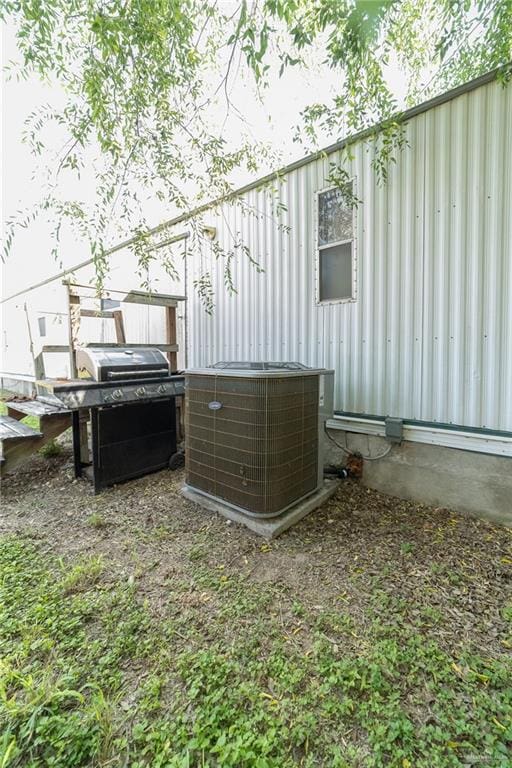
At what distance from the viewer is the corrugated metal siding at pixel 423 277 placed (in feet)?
7.86

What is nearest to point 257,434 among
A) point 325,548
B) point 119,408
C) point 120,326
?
point 325,548

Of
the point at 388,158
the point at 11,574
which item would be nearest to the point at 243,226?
the point at 388,158

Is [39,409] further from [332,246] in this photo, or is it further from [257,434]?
[332,246]

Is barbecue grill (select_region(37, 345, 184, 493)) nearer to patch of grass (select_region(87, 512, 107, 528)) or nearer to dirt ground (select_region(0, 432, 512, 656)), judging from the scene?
dirt ground (select_region(0, 432, 512, 656))

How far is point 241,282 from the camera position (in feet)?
13.5

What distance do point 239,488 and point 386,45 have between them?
353 cm

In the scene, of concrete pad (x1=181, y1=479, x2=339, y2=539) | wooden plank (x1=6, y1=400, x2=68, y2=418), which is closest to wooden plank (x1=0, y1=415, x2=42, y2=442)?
wooden plank (x1=6, y1=400, x2=68, y2=418)

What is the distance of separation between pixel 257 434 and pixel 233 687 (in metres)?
1.37

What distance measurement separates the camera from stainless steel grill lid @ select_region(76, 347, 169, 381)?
3316mm

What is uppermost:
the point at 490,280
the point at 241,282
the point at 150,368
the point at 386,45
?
the point at 386,45

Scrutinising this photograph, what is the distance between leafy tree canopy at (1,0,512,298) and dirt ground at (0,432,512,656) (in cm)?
201

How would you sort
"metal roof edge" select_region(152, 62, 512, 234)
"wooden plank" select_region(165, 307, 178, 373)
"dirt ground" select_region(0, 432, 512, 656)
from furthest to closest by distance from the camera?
"wooden plank" select_region(165, 307, 178, 373) → "metal roof edge" select_region(152, 62, 512, 234) → "dirt ground" select_region(0, 432, 512, 656)

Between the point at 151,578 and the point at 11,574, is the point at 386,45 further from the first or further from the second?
the point at 11,574

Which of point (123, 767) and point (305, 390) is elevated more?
point (305, 390)
